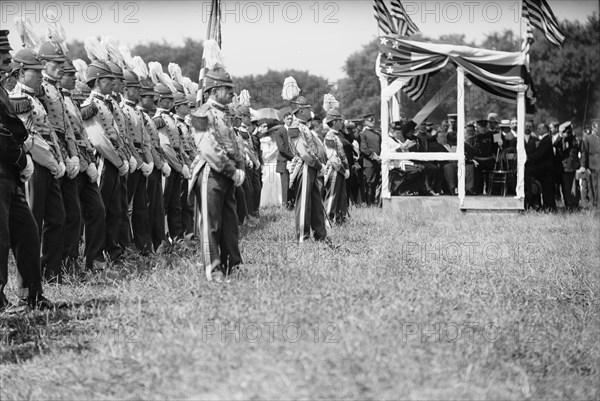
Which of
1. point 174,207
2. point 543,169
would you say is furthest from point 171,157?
point 543,169

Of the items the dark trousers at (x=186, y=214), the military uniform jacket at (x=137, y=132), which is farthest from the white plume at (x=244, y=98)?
the military uniform jacket at (x=137, y=132)

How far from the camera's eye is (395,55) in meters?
18.7

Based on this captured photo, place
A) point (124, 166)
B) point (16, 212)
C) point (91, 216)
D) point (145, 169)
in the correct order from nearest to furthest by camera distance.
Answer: point (16, 212) → point (91, 216) → point (124, 166) → point (145, 169)

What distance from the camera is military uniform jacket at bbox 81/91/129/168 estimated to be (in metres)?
10.6

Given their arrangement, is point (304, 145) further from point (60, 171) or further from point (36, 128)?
point (36, 128)

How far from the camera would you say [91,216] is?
10.5 meters

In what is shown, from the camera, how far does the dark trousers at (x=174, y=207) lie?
13.5m

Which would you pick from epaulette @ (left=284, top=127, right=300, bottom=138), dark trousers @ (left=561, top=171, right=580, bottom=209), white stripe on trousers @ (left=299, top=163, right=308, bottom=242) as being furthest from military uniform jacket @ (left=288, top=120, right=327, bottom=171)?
dark trousers @ (left=561, top=171, right=580, bottom=209)

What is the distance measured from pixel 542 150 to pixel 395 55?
4200mm

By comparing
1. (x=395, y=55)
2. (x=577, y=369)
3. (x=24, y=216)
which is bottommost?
(x=577, y=369)

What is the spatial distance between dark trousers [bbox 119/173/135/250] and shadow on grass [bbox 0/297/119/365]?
→ 2990mm

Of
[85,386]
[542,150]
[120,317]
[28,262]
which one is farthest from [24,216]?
[542,150]

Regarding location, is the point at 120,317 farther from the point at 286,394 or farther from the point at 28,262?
the point at 286,394

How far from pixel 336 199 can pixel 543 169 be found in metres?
6.35
